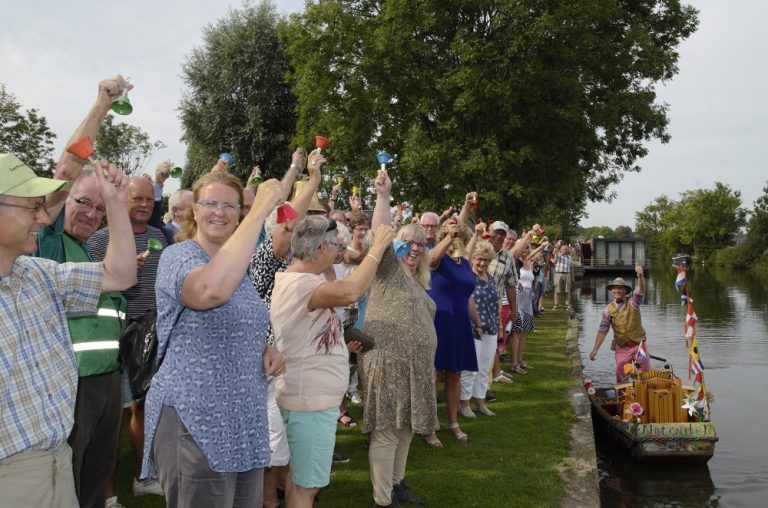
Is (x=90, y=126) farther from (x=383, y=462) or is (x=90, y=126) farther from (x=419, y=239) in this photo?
(x=383, y=462)

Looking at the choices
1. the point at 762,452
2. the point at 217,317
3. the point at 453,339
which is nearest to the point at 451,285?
the point at 453,339

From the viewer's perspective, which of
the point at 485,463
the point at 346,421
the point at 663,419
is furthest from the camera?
the point at 663,419

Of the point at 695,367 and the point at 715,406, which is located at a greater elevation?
the point at 695,367

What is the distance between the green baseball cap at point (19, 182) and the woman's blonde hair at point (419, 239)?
2.83 metres

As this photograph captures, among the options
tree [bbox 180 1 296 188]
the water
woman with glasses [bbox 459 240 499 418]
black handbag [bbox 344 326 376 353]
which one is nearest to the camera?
black handbag [bbox 344 326 376 353]

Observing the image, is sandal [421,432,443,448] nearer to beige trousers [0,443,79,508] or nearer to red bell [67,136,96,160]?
beige trousers [0,443,79,508]

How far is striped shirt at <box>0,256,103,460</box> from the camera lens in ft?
6.49

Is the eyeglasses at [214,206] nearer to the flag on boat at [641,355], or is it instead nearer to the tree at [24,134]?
the flag on boat at [641,355]

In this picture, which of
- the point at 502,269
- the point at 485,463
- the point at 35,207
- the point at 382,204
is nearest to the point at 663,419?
the point at 502,269

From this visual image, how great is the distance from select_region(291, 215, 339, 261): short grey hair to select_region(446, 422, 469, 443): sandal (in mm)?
3550

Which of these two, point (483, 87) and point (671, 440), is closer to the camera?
point (671, 440)

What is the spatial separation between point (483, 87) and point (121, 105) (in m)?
15.8

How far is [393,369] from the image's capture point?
4.27 meters

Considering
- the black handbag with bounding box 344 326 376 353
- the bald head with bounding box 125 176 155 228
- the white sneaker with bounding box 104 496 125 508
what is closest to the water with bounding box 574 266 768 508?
the black handbag with bounding box 344 326 376 353
